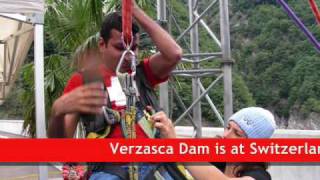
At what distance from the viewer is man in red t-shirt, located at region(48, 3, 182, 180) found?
55.7 inches

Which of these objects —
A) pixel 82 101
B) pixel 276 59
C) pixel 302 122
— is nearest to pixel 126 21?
pixel 82 101

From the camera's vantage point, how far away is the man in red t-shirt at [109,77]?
1414mm

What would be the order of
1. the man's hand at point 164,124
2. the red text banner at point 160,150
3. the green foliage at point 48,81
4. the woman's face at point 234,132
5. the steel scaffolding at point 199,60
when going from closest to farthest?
the man's hand at point 164,124 < the red text banner at point 160,150 < the woman's face at point 234,132 < the steel scaffolding at point 199,60 < the green foliage at point 48,81

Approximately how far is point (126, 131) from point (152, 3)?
219 inches

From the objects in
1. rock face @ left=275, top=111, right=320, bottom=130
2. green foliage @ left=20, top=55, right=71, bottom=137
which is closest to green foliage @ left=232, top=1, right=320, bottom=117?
rock face @ left=275, top=111, right=320, bottom=130

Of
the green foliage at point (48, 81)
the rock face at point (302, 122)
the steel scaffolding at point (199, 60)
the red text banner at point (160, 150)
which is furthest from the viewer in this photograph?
the rock face at point (302, 122)

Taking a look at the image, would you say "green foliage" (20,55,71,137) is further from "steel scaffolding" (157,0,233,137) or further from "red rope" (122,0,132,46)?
"red rope" (122,0,132,46)

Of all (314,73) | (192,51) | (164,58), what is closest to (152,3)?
(192,51)

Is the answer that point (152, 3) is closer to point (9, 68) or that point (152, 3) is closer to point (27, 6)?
point (9, 68)

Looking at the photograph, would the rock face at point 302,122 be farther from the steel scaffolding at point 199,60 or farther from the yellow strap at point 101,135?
the yellow strap at point 101,135

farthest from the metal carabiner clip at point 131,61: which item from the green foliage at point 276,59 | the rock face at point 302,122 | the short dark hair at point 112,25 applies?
the rock face at point 302,122

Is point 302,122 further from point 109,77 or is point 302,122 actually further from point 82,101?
point 82,101

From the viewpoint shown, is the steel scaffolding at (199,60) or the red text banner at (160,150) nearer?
the red text banner at (160,150)

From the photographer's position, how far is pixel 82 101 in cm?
140
